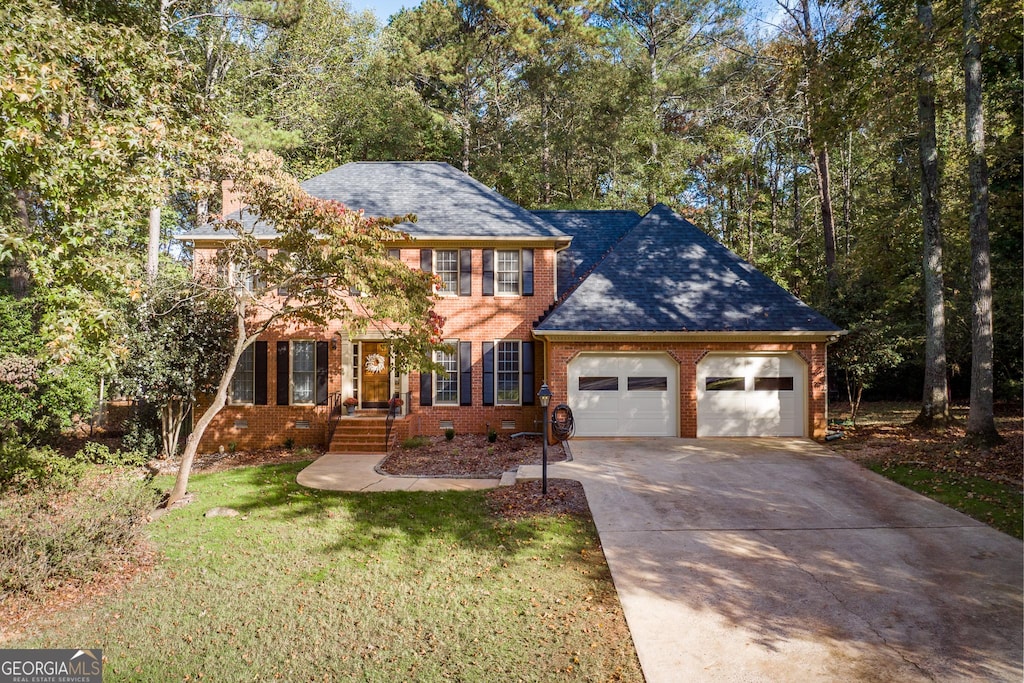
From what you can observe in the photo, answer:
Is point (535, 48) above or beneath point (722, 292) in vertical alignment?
above

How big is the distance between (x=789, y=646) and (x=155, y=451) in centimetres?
1430

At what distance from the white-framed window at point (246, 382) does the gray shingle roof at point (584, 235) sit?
29.7 ft

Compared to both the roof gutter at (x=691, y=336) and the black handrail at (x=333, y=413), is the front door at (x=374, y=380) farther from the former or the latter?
the roof gutter at (x=691, y=336)

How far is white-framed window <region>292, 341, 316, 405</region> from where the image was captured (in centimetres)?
1505

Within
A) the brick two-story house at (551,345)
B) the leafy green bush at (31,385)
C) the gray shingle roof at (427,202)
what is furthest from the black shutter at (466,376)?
the leafy green bush at (31,385)

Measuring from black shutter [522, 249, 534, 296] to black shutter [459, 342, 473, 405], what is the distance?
2261mm

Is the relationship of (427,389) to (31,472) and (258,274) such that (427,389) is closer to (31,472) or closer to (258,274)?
(258,274)

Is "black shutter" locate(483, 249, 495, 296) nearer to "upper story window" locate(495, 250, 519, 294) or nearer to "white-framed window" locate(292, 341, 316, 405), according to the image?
"upper story window" locate(495, 250, 519, 294)

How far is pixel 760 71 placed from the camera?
25.6 metres

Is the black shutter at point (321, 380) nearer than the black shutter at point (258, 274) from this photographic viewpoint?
No

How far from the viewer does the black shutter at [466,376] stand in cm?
1530

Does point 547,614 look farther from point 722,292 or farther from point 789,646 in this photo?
point 722,292

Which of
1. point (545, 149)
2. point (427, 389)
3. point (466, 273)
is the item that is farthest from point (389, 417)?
point (545, 149)

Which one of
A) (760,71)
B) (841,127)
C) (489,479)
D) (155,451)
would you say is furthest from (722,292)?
(760,71)
